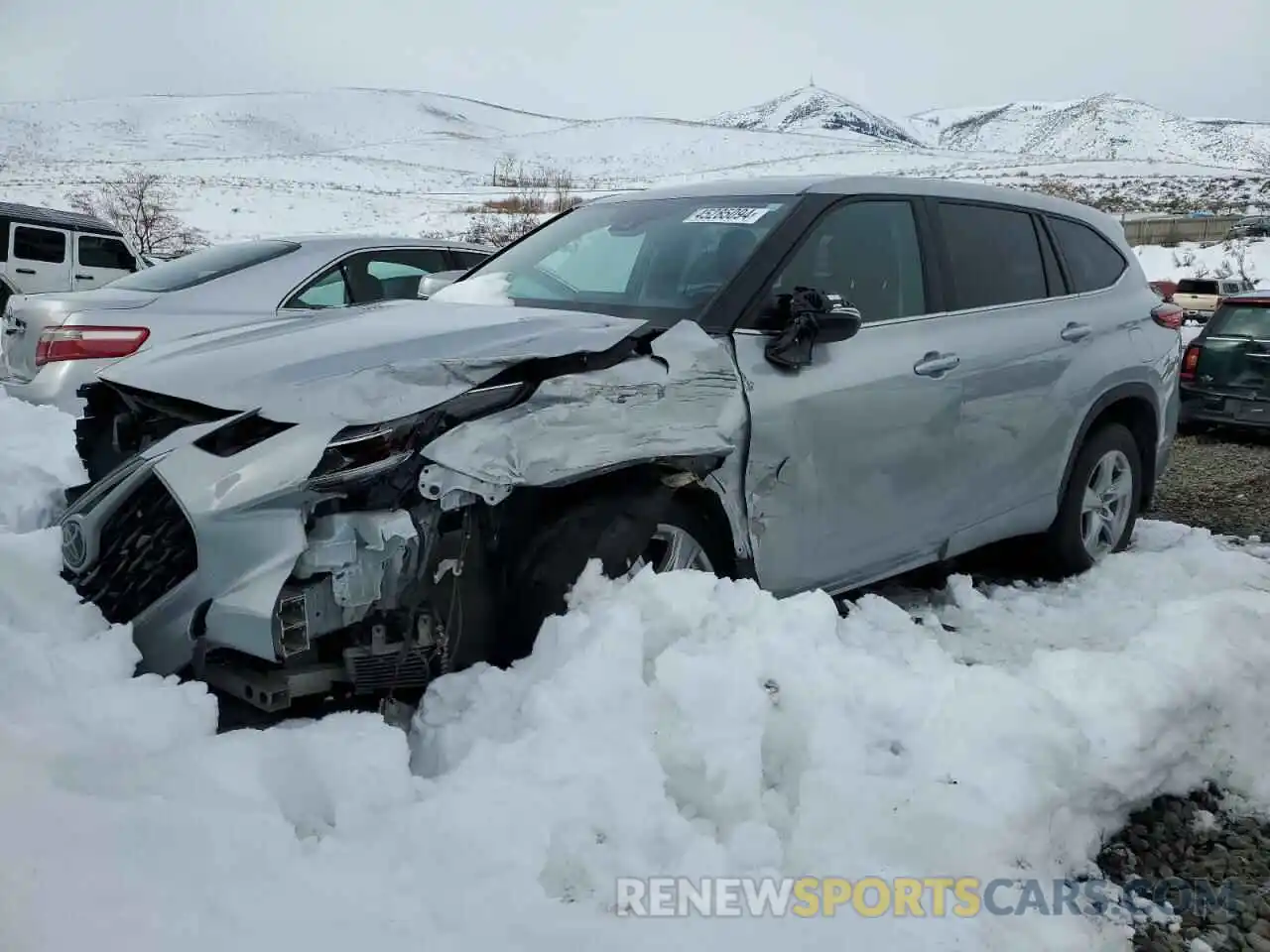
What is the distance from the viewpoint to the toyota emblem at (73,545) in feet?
8.34

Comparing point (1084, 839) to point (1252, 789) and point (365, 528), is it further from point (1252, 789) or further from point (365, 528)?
point (365, 528)

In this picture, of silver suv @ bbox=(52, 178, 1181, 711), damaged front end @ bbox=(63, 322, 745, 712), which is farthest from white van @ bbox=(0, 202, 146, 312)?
damaged front end @ bbox=(63, 322, 745, 712)

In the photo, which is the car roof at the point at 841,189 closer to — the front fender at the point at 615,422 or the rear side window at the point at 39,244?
the front fender at the point at 615,422

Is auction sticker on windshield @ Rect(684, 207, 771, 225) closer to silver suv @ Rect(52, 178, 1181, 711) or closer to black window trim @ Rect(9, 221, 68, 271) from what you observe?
silver suv @ Rect(52, 178, 1181, 711)

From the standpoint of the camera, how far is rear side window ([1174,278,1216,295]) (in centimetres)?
1928

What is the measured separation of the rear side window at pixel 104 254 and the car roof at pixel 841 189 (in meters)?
11.4

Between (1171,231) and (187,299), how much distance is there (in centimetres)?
3404

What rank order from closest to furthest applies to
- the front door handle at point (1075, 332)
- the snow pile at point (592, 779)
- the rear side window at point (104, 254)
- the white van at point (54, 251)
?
the snow pile at point (592, 779)
the front door handle at point (1075, 332)
the white van at point (54, 251)
the rear side window at point (104, 254)

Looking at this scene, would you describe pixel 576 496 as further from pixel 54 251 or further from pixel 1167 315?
pixel 54 251

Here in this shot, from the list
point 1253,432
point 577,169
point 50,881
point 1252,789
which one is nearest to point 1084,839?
point 1252,789

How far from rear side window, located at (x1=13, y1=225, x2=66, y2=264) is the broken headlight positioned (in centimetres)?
1265

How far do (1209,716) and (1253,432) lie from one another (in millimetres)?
7200

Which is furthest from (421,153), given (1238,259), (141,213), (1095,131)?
(1095,131)

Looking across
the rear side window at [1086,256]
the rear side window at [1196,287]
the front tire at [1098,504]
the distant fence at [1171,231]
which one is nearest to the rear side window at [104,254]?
the rear side window at [1086,256]
